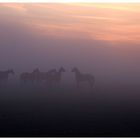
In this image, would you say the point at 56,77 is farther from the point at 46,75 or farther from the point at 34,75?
the point at 34,75

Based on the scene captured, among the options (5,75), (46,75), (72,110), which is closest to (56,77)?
(46,75)

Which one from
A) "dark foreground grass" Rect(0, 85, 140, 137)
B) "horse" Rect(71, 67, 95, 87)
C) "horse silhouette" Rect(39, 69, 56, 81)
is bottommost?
"dark foreground grass" Rect(0, 85, 140, 137)

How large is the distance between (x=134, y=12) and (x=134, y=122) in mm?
1061

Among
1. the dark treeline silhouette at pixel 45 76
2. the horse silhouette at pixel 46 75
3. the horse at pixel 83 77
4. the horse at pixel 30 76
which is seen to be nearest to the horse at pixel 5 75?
the dark treeline silhouette at pixel 45 76

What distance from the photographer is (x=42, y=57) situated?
3.51 metres

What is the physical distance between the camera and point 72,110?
11.5ft

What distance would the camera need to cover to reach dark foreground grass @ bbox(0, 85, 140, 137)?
3.50 metres

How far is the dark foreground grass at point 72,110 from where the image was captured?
3502 mm

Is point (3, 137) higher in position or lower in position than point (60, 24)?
lower

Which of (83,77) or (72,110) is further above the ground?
(83,77)

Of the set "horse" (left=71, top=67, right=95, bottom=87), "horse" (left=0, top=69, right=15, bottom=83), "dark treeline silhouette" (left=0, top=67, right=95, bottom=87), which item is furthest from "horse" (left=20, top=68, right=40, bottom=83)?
"horse" (left=71, top=67, right=95, bottom=87)

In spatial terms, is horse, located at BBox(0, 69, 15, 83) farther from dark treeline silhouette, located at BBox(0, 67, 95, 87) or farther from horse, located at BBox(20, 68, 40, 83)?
horse, located at BBox(20, 68, 40, 83)

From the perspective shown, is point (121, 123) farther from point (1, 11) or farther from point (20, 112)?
point (1, 11)

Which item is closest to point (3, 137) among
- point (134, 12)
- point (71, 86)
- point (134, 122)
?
point (71, 86)
